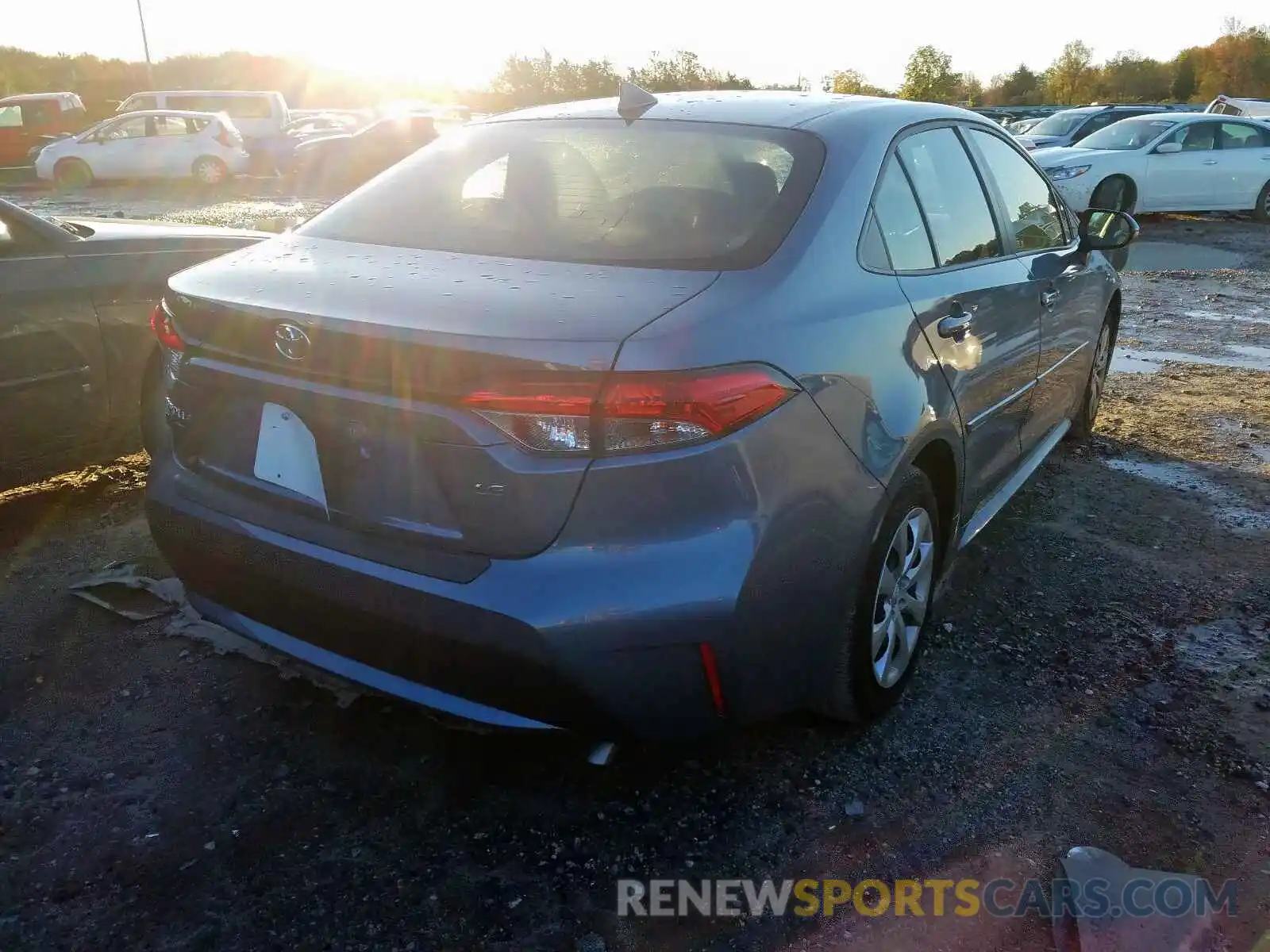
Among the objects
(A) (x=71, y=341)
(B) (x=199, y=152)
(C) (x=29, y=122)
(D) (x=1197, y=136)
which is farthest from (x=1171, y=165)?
(C) (x=29, y=122)

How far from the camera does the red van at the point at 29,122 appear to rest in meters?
23.0

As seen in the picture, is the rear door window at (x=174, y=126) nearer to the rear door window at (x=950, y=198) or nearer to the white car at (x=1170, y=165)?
the white car at (x=1170, y=165)

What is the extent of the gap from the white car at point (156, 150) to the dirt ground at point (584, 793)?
1885 cm

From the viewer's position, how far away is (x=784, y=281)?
2.19 m

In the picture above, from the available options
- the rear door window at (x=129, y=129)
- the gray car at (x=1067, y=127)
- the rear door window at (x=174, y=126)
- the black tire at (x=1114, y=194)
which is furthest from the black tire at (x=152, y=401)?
the rear door window at (x=129, y=129)

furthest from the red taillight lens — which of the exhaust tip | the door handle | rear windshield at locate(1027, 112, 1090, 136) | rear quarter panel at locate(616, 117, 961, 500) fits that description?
rear windshield at locate(1027, 112, 1090, 136)

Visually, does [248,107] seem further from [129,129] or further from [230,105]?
[129,129]

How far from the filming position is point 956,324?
9.01ft

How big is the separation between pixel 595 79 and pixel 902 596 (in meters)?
44.2

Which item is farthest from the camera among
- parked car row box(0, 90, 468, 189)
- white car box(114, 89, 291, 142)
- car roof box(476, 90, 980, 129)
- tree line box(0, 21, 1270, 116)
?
tree line box(0, 21, 1270, 116)

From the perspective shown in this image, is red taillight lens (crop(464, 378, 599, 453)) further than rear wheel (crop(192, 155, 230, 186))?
No

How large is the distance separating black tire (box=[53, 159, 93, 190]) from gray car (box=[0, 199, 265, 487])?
18583 mm

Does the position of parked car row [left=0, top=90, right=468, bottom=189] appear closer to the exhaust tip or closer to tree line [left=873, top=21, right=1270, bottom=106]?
the exhaust tip

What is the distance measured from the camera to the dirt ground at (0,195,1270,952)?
209 cm
